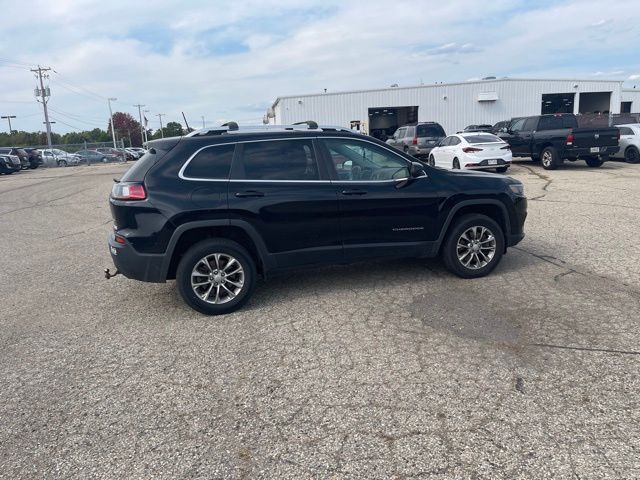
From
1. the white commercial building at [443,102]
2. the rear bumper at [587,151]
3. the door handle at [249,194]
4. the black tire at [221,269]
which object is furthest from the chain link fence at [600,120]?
the black tire at [221,269]

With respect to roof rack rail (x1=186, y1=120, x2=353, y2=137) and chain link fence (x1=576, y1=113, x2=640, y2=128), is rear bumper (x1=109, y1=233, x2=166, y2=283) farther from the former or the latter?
chain link fence (x1=576, y1=113, x2=640, y2=128)

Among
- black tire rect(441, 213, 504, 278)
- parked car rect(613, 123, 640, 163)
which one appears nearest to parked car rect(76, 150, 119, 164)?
parked car rect(613, 123, 640, 163)

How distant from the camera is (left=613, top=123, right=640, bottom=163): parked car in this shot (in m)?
19.5

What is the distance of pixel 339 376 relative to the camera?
3.79 m

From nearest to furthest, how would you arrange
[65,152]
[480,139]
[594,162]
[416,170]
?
[416,170]
[480,139]
[594,162]
[65,152]

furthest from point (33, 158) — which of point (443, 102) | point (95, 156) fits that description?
point (443, 102)

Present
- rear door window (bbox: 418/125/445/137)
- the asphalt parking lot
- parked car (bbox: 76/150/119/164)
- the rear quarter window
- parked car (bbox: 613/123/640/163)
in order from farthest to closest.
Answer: parked car (bbox: 76/150/119/164), rear door window (bbox: 418/125/445/137), parked car (bbox: 613/123/640/163), the rear quarter window, the asphalt parking lot

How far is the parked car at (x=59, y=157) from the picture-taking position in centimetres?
4497

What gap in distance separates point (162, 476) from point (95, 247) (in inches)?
267

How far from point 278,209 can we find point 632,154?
1936 centimetres

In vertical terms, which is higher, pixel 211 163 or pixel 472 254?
pixel 211 163

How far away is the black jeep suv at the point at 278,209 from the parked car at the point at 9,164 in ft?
110

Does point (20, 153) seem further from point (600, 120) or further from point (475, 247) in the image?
point (475, 247)

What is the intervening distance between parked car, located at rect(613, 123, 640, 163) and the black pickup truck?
1690mm
